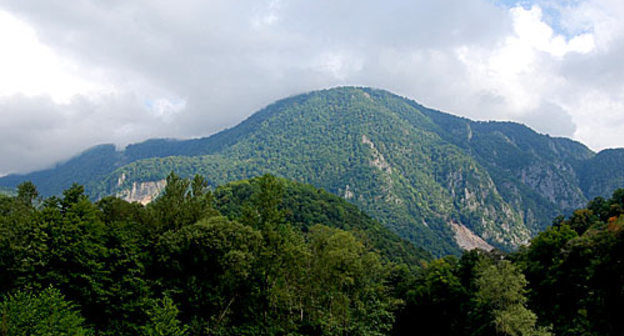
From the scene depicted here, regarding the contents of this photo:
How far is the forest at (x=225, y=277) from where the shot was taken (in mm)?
38625

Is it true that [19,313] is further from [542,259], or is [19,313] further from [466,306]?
[542,259]

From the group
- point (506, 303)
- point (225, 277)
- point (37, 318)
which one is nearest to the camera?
point (37, 318)

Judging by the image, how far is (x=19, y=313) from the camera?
30.8m

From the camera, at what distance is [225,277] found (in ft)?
161

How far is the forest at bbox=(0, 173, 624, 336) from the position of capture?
38.6 m

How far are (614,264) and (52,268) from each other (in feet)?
163

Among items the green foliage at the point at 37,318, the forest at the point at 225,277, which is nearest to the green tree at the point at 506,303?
the forest at the point at 225,277

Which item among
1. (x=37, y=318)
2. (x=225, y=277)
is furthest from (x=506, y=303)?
(x=37, y=318)

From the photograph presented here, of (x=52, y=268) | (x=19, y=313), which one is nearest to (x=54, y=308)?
(x=19, y=313)

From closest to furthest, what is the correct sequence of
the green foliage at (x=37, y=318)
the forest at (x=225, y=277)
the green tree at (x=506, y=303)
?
the green foliage at (x=37, y=318), the forest at (x=225, y=277), the green tree at (x=506, y=303)

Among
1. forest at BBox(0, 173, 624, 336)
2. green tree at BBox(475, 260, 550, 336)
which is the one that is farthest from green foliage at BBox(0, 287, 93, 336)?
green tree at BBox(475, 260, 550, 336)

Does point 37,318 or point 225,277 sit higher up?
point 37,318

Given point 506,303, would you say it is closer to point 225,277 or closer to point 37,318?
point 225,277

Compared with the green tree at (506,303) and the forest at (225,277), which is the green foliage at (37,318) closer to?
the forest at (225,277)
